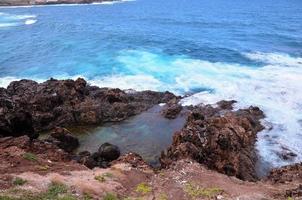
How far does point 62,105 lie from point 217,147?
15.9m

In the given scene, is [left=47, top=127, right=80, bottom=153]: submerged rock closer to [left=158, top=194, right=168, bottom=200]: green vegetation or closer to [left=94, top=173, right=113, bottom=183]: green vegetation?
[left=94, top=173, right=113, bottom=183]: green vegetation

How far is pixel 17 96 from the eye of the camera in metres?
40.4

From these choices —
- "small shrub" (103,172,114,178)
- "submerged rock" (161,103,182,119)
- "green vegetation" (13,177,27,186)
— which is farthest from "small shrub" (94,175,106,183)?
"submerged rock" (161,103,182,119)

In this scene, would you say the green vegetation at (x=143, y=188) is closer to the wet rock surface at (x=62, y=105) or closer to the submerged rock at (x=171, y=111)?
the wet rock surface at (x=62, y=105)

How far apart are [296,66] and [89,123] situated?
30818 mm

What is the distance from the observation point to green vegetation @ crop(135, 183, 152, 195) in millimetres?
23742

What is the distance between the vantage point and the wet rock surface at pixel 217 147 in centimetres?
2909

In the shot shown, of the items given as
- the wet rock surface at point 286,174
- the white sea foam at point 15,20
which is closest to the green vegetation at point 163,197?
the wet rock surface at point 286,174

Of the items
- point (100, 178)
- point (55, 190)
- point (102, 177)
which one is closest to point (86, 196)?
point (55, 190)

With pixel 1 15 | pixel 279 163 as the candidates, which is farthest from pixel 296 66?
pixel 1 15

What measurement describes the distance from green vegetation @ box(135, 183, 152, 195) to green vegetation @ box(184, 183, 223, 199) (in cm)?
199

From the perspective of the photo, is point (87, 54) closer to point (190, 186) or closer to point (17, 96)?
point (17, 96)

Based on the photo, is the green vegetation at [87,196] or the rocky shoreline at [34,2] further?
the rocky shoreline at [34,2]

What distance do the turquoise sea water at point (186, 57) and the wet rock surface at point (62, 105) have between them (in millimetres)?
5104
